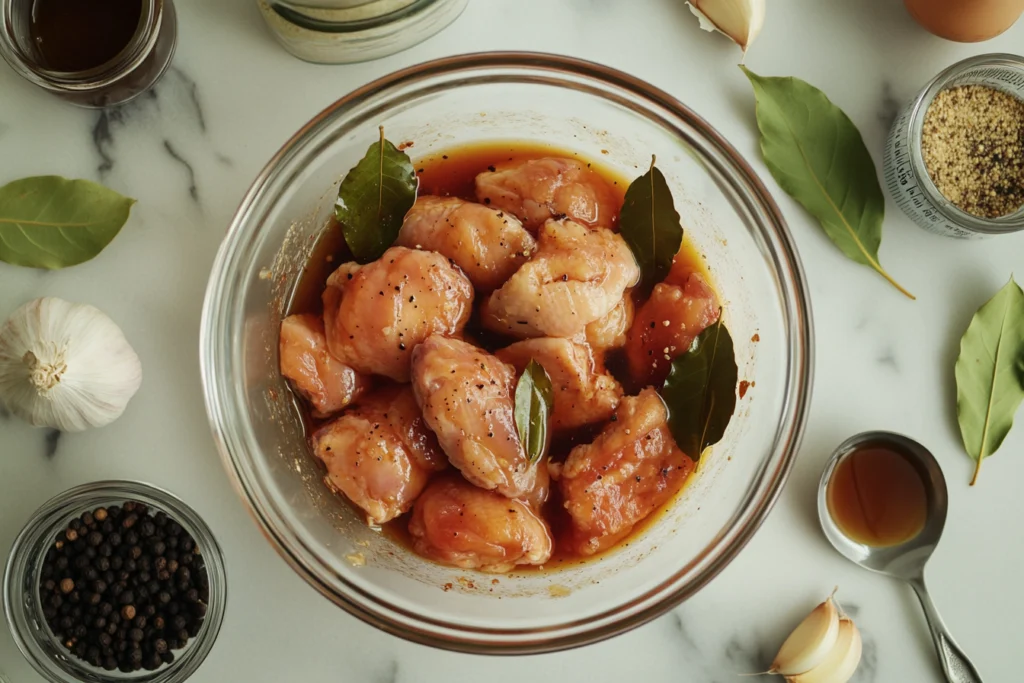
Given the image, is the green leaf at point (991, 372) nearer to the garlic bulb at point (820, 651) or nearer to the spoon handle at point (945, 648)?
the spoon handle at point (945, 648)

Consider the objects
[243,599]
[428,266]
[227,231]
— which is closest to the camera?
[428,266]

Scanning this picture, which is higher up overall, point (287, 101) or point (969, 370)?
point (287, 101)

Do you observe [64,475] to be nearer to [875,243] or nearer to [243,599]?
[243,599]

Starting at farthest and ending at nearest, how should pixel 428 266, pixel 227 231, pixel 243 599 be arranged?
pixel 243 599 < pixel 227 231 < pixel 428 266

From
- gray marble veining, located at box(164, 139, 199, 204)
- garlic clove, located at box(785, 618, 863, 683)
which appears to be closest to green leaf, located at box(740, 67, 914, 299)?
garlic clove, located at box(785, 618, 863, 683)

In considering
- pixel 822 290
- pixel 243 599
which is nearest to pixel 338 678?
pixel 243 599

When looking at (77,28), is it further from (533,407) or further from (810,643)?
(810,643)

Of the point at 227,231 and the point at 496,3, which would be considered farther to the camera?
the point at 496,3

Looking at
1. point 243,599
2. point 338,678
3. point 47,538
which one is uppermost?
point 47,538
